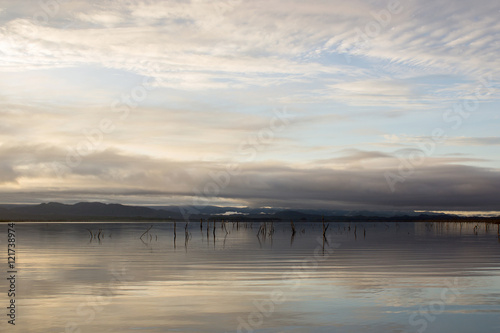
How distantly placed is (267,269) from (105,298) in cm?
1250

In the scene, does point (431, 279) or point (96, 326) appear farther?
point (431, 279)

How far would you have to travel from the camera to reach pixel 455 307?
60.7 ft

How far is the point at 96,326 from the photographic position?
51.5 feet

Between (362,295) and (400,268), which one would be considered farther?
(400,268)

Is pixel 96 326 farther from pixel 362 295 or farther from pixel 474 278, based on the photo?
pixel 474 278

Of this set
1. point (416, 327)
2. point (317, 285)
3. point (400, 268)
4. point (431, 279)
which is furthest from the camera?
point (400, 268)

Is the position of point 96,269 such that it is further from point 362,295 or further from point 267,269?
point 362,295

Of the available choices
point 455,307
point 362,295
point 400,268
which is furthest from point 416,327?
point 400,268

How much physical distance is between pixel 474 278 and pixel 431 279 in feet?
7.23

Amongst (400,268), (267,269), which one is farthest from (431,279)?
(267,269)

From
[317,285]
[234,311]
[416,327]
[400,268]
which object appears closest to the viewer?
[416,327]

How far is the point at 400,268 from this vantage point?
30641mm

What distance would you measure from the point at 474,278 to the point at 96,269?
68.1 feet

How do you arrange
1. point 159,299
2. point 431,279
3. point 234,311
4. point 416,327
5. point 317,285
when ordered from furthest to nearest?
point 431,279 < point 317,285 < point 159,299 < point 234,311 < point 416,327
